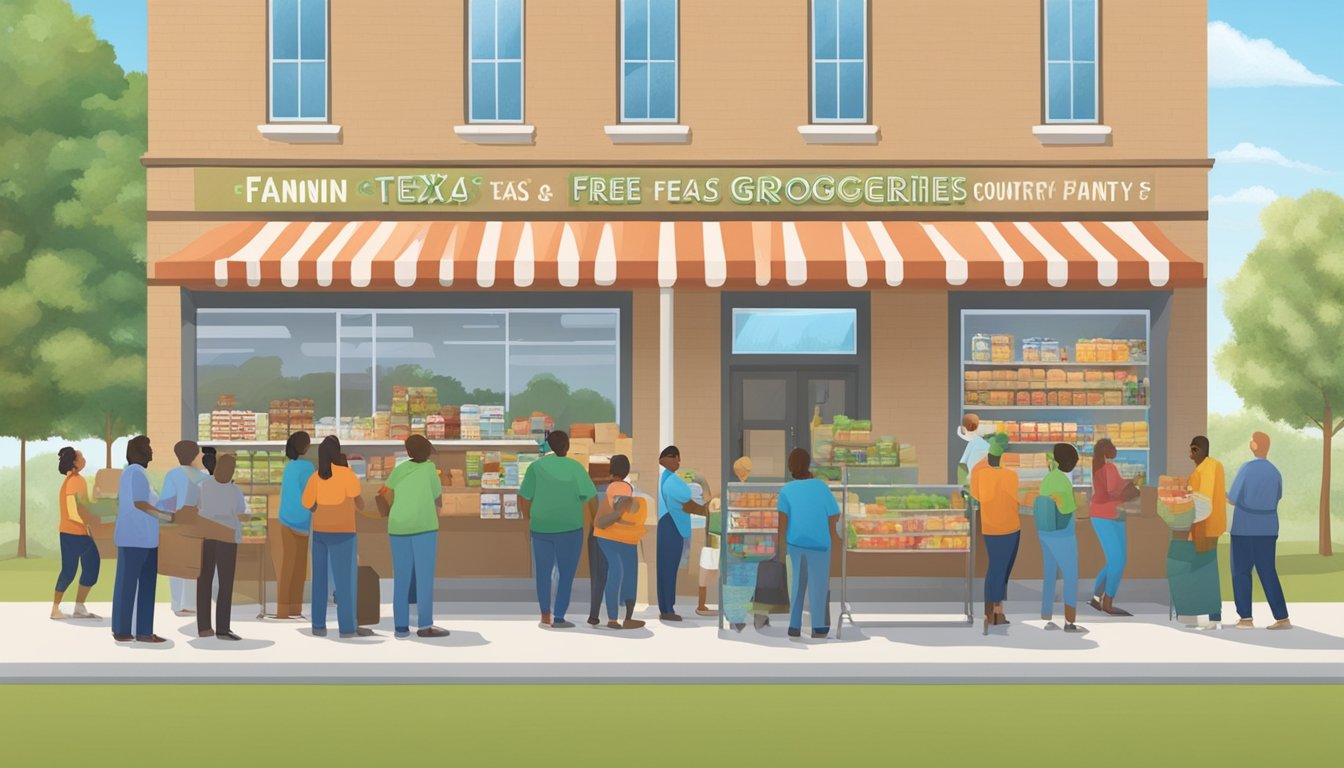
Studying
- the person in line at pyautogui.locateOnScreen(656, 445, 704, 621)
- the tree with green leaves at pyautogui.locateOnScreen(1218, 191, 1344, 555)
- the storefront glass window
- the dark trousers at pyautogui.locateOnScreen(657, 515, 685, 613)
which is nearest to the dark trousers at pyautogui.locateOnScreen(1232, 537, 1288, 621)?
the person in line at pyautogui.locateOnScreen(656, 445, 704, 621)

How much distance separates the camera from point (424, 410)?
796 inches

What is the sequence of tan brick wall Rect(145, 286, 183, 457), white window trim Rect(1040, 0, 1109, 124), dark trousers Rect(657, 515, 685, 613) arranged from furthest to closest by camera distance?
white window trim Rect(1040, 0, 1109, 124) < tan brick wall Rect(145, 286, 183, 457) < dark trousers Rect(657, 515, 685, 613)

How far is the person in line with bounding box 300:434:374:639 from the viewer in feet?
48.9

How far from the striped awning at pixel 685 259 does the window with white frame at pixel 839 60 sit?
1.76 meters

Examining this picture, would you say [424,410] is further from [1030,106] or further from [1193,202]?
[1193,202]

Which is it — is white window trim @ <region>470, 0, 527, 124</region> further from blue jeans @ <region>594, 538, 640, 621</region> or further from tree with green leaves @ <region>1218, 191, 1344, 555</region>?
tree with green leaves @ <region>1218, 191, 1344, 555</region>

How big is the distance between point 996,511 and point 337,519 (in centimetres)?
621

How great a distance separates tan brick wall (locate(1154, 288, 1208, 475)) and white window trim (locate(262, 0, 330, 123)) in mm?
11040

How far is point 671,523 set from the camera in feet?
53.7

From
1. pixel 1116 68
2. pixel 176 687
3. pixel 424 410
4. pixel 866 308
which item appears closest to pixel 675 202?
pixel 866 308

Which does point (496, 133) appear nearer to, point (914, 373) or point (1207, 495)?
point (914, 373)

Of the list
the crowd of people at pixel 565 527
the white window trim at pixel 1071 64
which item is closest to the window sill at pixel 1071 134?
the white window trim at pixel 1071 64

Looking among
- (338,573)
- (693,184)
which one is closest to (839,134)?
(693,184)

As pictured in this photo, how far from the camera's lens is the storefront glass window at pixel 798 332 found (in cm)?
2045
